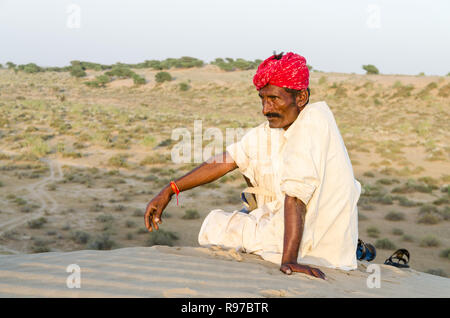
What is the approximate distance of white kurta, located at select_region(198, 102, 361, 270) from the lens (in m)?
2.81

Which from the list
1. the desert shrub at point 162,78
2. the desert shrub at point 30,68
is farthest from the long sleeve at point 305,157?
the desert shrub at point 30,68

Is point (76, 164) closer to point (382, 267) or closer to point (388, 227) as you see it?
point (388, 227)

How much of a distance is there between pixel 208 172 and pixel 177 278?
1.06 m

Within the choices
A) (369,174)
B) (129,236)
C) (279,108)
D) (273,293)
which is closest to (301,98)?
(279,108)

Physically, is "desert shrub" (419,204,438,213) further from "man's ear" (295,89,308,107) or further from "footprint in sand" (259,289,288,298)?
"footprint in sand" (259,289,288,298)

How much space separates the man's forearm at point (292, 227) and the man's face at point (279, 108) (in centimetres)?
57

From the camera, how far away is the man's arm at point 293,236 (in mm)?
2691

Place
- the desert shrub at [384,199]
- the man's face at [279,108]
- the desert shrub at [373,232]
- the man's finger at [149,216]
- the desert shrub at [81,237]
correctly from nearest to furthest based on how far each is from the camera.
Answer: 1. the man's face at [279,108]
2. the man's finger at [149,216]
3. the desert shrub at [81,237]
4. the desert shrub at [373,232]
5. the desert shrub at [384,199]

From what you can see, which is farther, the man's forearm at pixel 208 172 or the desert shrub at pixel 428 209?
the desert shrub at pixel 428 209

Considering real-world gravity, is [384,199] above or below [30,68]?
below

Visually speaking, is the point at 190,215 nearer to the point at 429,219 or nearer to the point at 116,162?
the point at 429,219

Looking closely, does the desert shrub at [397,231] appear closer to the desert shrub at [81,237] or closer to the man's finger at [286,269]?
the desert shrub at [81,237]

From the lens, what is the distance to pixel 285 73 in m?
2.85
